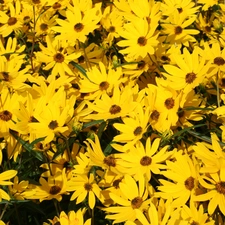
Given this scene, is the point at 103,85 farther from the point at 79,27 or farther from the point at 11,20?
the point at 11,20

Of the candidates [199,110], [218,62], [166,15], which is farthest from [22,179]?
[166,15]

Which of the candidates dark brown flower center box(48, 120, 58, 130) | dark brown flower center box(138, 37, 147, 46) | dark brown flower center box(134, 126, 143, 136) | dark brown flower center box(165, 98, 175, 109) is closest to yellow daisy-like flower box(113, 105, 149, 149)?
dark brown flower center box(134, 126, 143, 136)

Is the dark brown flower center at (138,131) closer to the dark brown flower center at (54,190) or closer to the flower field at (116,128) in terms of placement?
the flower field at (116,128)

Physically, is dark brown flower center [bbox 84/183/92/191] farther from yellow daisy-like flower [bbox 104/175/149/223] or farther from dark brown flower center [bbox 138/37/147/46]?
dark brown flower center [bbox 138/37/147/46]

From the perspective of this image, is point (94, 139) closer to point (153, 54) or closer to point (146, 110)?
point (146, 110)

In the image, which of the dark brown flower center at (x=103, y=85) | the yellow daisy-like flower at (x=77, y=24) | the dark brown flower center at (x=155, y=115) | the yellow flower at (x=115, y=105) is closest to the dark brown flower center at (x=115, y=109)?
the yellow flower at (x=115, y=105)

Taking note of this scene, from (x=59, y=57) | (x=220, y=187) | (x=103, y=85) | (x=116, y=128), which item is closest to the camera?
(x=220, y=187)

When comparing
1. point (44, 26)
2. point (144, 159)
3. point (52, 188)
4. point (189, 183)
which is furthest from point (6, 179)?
point (44, 26)
